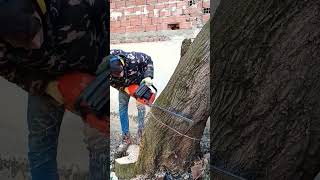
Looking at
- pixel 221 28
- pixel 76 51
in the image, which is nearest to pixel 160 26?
pixel 221 28

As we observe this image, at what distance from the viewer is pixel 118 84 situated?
3166 millimetres

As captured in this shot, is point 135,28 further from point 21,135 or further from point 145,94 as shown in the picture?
point 21,135

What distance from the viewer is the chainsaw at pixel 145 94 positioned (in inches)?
124

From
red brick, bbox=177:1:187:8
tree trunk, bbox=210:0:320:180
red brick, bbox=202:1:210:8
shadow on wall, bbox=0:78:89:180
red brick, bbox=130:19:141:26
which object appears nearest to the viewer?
tree trunk, bbox=210:0:320:180

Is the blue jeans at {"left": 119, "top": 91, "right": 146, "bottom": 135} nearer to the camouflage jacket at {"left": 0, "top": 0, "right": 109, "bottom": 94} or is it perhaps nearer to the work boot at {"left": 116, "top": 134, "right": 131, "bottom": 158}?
the work boot at {"left": 116, "top": 134, "right": 131, "bottom": 158}

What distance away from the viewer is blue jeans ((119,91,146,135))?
123 inches

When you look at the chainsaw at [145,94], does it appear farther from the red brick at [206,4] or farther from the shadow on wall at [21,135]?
the shadow on wall at [21,135]

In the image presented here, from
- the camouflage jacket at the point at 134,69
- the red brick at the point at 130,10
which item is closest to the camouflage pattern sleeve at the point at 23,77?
the camouflage jacket at the point at 134,69

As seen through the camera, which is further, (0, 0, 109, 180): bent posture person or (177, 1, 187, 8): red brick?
(177, 1, 187, 8): red brick

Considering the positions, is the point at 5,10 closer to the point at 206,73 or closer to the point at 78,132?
the point at 78,132

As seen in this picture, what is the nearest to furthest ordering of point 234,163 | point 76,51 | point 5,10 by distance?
1. point 5,10
2. point 76,51
3. point 234,163

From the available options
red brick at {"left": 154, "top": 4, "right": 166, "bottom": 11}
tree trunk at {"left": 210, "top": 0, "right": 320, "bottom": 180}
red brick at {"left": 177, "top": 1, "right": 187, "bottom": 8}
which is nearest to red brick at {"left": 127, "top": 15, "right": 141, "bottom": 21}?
red brick at {"left": 154, "top": 4, "right": 166, "bottom": 11}

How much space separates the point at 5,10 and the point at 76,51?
0.34 m

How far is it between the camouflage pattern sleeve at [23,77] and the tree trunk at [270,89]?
2.65ft
